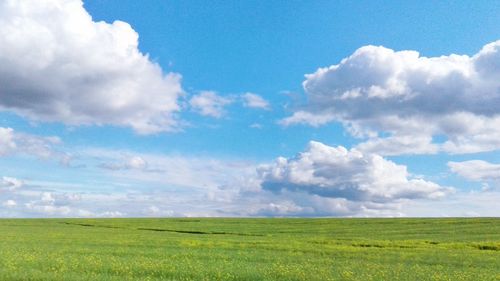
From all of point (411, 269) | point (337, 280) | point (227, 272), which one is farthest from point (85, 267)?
point (411, 269)

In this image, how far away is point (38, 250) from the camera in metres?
37.9

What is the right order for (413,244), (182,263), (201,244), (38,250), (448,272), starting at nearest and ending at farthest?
(448,272) < (182,263) < (38,250) < (201,244) < (413,244)

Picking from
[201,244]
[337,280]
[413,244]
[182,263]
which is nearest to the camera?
[337,280]

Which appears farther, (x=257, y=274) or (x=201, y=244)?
(x=201, y=244)

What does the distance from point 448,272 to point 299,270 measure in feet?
26.7

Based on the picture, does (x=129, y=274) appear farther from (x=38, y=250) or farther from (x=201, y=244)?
(x=201, y=244)

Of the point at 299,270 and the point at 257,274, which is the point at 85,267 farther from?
the point at 299,270

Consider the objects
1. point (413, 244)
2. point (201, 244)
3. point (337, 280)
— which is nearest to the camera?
point (337, 280)

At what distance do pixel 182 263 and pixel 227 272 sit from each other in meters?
4.43

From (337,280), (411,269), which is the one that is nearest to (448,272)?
(411,269)

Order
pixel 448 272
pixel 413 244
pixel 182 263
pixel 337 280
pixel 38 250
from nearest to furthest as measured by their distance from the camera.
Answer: pixel 337 280, pixel 448 272, pixel 182 263, pixel 38 250, pixel 413 244

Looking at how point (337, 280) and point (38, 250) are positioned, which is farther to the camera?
point (38, 250)

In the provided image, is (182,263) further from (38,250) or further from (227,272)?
(38,250)

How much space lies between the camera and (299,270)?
2641 centimetres
